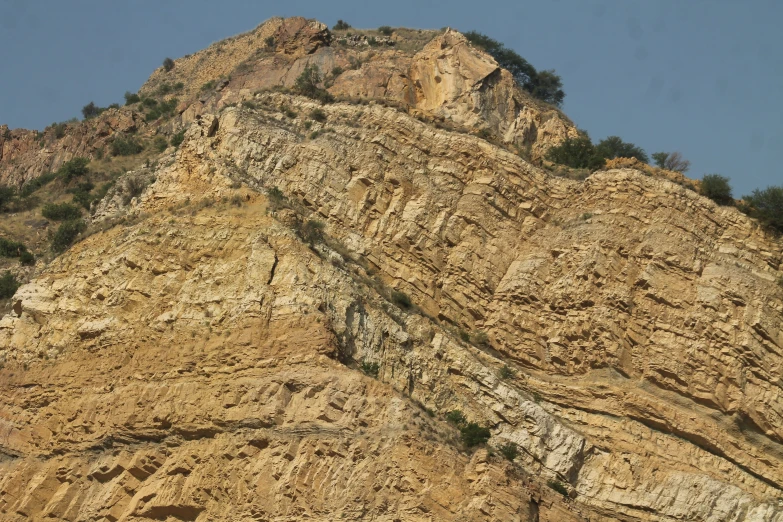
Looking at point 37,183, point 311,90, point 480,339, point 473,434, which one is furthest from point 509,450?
point 37,183

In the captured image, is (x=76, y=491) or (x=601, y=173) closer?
(x=76, y=491)

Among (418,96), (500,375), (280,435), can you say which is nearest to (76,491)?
(280,435)

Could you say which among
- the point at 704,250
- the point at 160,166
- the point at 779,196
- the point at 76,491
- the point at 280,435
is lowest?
the point at 76,491

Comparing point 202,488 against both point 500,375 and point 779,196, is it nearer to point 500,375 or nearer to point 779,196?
point 500,375

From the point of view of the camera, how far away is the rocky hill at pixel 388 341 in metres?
23.5

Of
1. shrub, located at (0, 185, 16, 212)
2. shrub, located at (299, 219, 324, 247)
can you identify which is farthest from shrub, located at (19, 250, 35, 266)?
shrub, located at (299, 219, 324, 247)

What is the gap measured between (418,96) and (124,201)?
11.3 metres

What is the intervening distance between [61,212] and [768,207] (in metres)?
25.1

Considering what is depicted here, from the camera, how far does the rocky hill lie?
23.5 m

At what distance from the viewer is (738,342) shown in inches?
1107

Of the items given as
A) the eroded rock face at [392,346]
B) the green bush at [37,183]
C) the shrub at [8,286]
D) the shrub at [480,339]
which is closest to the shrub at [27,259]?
the shrub at [8,286]

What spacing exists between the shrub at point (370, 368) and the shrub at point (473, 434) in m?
2.31

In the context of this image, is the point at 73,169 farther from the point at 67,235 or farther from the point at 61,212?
the point at 67,235

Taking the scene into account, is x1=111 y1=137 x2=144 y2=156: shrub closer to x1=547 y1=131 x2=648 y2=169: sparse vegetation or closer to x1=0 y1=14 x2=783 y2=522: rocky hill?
x1=0 y1=14 x2=783 y2=522: rocky hill
